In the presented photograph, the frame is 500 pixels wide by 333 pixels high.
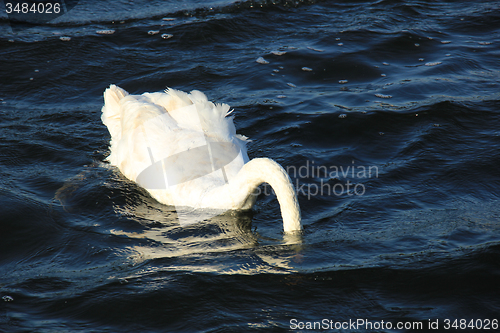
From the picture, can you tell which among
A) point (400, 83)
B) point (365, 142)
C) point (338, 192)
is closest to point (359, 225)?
point (338, 192)

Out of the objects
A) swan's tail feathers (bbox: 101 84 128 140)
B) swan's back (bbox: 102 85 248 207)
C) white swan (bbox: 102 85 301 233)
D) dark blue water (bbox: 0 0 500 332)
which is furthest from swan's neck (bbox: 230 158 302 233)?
swan's tail feathers (bbox: 101 84 128 140)

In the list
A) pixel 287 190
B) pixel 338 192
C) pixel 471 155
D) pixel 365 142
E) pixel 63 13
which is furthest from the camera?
pixel 63 13

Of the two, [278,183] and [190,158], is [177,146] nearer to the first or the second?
[190,158]

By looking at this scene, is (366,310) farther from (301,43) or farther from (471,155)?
(301,43)

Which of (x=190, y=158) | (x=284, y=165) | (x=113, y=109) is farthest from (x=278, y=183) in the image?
(x=113, y=109)

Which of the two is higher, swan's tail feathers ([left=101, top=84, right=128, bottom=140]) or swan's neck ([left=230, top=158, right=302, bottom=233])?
swan's tail feathers ([left=101, top=84, right=128, bottom=140])

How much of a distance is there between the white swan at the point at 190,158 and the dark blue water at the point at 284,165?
277 millimetres

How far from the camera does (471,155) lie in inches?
283

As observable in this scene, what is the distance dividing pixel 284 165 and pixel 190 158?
157 centimetres

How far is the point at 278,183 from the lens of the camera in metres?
5.38

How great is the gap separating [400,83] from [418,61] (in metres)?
1.29

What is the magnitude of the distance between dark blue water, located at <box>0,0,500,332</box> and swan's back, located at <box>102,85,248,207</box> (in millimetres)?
331

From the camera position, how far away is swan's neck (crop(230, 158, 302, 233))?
529 centimetres

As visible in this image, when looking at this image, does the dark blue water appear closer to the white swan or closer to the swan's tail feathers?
the white swan
